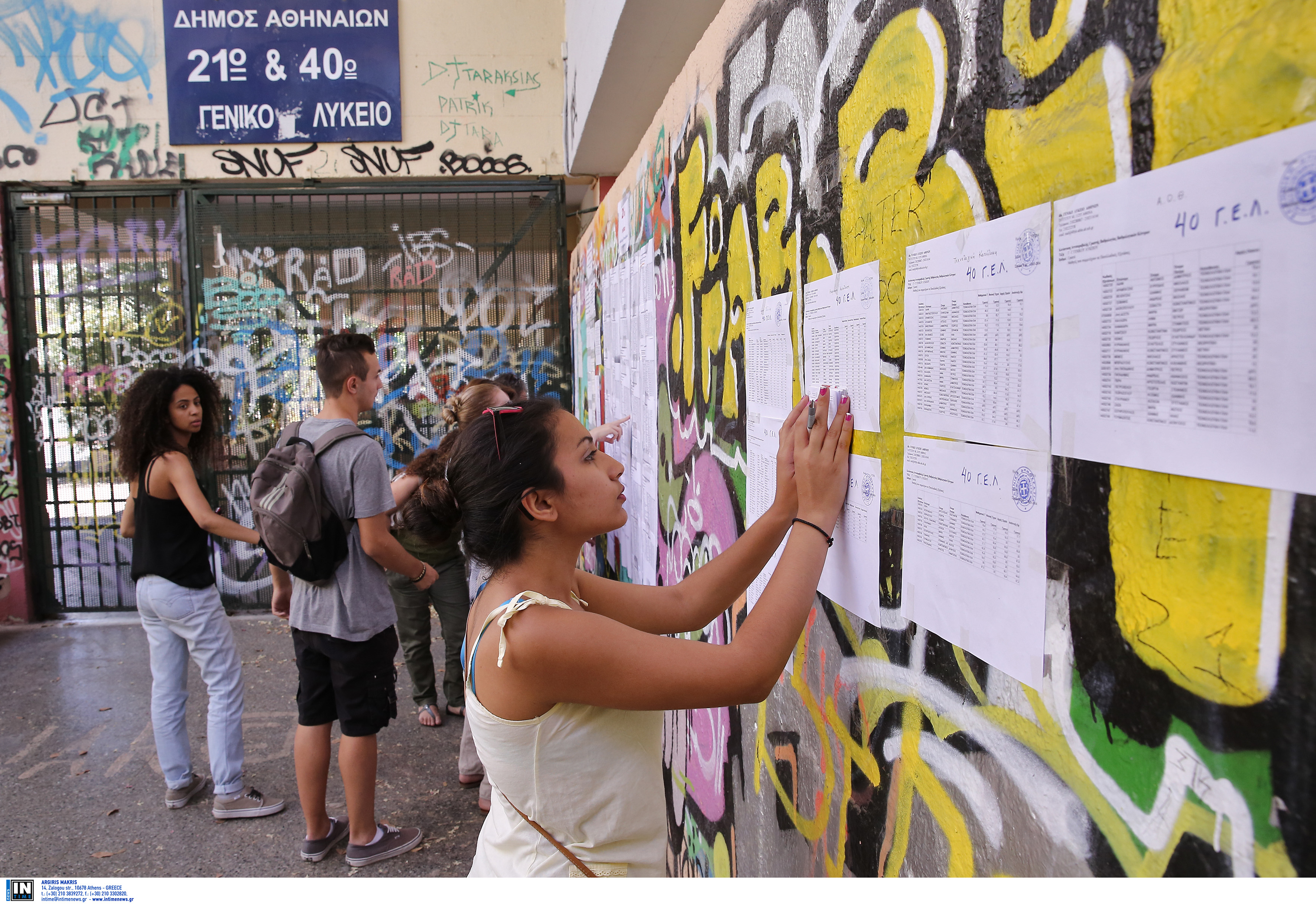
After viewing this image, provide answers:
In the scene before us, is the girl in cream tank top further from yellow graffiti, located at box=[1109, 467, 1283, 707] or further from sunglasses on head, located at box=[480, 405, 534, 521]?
yellow graffiti, located at box=[1109, 467, 1283, 707]

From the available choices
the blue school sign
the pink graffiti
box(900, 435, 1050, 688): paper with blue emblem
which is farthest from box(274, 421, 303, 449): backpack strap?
the blue school sign

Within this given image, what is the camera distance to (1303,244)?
2.06 ft

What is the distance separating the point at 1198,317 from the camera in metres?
0.72

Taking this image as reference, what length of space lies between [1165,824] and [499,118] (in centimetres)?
706

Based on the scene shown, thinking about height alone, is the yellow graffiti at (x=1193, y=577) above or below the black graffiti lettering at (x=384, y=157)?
below

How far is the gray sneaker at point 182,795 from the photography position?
379 cm

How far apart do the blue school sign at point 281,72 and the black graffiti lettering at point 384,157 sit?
97mm

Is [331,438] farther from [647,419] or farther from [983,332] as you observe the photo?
[983,332]

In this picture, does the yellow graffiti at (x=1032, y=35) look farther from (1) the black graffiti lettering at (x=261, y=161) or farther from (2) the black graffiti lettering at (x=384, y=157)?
(1) the black graffiti lettering at (x=261, y=161)

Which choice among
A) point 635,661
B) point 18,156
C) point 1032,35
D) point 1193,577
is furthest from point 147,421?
point 18,156

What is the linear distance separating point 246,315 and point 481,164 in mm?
2311

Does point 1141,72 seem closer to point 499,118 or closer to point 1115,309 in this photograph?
point 1115,309

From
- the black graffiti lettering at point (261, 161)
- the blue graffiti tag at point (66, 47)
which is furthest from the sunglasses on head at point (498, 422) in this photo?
the blue graffiti tag at point (66, 47)

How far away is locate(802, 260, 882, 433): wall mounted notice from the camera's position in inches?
54.1
